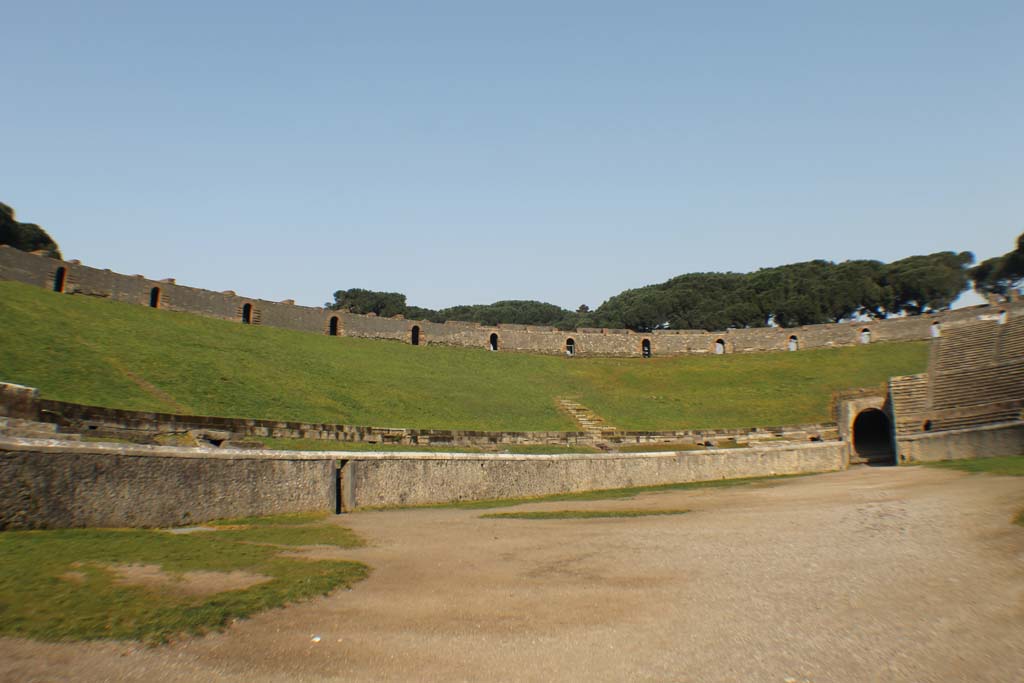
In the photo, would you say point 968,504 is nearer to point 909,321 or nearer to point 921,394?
point 921,394

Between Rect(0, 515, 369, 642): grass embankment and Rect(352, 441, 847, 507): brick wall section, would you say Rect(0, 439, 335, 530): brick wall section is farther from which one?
Rect(352, 441, 847, 507): brick wall section

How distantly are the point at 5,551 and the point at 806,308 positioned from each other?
92575mm

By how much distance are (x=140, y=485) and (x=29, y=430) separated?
14.3 ft

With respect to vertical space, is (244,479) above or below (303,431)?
below

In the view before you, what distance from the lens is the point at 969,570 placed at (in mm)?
8047

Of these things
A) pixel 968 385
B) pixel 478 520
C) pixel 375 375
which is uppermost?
pixel 375 375

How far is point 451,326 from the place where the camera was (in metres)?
60.3

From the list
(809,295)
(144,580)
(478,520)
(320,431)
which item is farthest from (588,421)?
(809,295)

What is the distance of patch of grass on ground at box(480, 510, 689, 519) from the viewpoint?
49.1ft

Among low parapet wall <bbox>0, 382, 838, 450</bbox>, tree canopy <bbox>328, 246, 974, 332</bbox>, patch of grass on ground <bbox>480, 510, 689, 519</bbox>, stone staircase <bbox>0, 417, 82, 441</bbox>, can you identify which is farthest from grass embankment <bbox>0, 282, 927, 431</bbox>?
tree canopy <bbox>328, 246, 974, 332</bbox>

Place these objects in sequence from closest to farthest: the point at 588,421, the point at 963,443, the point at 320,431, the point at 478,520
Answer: the point at 478,520 < the point at 320,431 < the point at 963,443 < the point at 588,421

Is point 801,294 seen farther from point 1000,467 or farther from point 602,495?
point 602,495

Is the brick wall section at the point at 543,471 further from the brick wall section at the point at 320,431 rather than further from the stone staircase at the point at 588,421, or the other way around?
the stone staircase at the point at 588,421

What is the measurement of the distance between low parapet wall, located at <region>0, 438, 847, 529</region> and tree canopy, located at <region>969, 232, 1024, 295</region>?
73.5m
